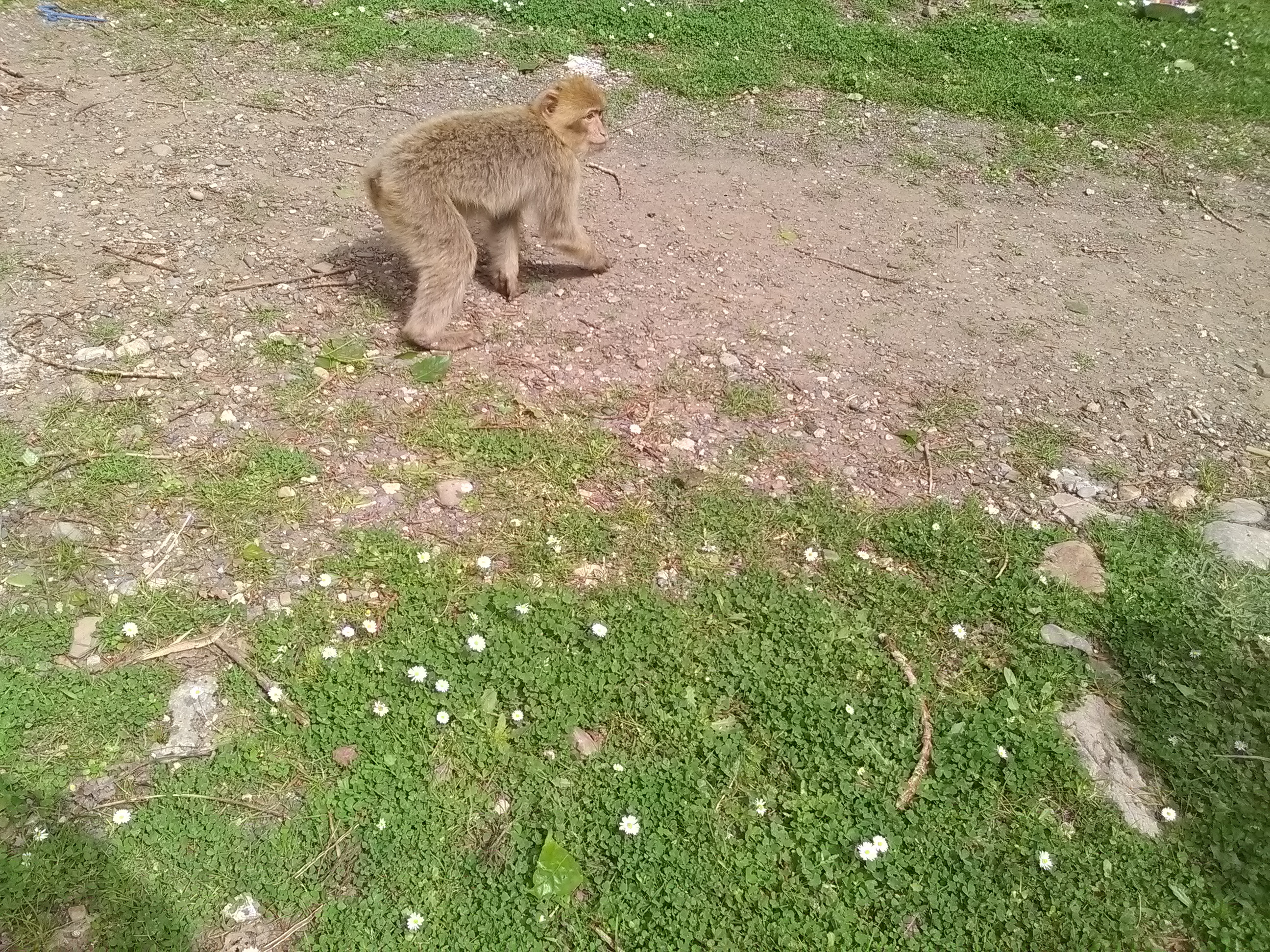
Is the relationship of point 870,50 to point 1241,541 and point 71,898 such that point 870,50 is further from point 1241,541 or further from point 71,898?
point 71,898

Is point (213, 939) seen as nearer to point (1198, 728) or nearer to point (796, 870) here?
point (796, 870)

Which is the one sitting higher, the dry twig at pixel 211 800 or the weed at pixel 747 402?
the weed at pixel 747 402

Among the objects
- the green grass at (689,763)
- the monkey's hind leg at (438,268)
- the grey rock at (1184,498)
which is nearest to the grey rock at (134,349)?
the monkey's hind leg at (438,268)

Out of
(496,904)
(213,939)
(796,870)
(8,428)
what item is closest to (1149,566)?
(796,870)

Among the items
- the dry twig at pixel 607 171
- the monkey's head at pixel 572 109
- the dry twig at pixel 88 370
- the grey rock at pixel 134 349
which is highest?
the monkey's head at pixel 572 109

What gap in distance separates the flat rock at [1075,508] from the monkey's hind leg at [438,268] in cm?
314

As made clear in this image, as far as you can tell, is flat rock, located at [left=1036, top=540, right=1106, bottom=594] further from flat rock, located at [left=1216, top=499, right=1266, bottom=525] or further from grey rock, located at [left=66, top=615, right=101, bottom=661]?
grey rock, located at [left=66, top=615, right=101, bottom=661]

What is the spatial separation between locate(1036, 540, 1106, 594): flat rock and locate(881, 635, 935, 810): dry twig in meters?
0.85

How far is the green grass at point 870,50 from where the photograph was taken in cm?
761

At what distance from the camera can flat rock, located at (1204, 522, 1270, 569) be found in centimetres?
410

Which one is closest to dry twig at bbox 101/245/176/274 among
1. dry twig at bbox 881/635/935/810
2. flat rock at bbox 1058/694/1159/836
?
dry twig at bbox 881/635/935/810

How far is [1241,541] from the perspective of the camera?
417 cm

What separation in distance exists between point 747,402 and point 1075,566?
173 centimetres

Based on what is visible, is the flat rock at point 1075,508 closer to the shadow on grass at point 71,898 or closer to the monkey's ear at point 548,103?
the monkey's ear at point 548,103
